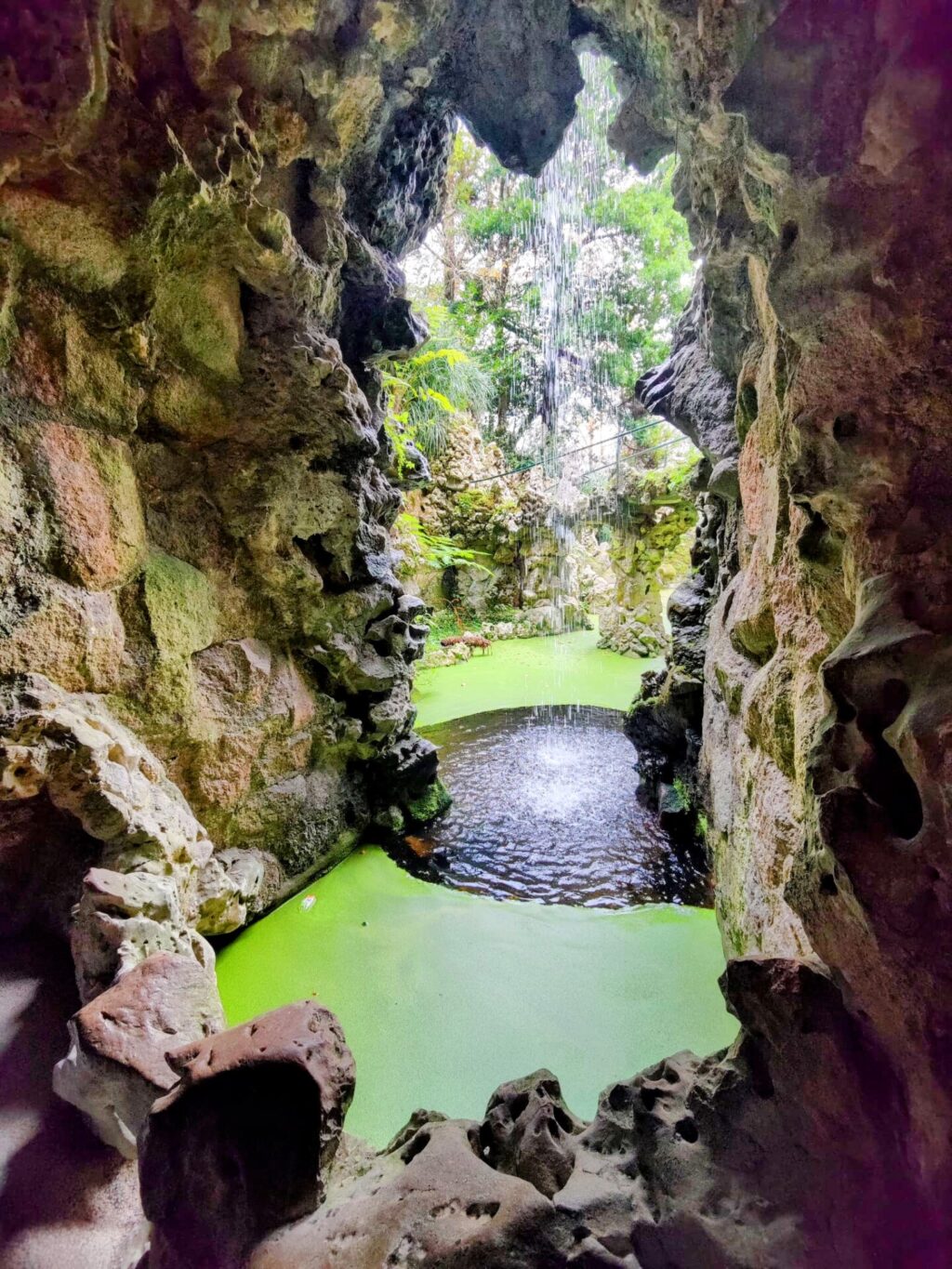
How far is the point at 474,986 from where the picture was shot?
281cm

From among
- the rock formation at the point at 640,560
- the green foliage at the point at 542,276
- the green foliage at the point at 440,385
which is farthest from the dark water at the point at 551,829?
the green foliage at the point at 542,276

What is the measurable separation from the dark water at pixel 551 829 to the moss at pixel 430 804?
80mm

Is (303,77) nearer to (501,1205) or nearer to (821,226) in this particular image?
(821,226)

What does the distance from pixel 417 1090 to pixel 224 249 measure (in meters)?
3.82

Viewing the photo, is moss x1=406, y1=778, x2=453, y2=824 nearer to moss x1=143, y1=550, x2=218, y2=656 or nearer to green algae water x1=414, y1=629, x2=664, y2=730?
green algae water x1=414, y1=629, x2=664, y2=730

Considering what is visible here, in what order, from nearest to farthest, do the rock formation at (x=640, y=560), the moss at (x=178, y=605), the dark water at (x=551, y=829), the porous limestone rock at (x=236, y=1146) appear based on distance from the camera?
the porous limestone rock at (x=236, y=1146), the moss at (x=178, y=605), the dark water at (x=551, y=829), the rock formation at (x=640, y=560)

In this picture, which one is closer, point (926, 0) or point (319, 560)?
point (926, 0)

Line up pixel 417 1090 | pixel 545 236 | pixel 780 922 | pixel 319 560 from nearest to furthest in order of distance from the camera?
pixel 780 922 < pixel 417 1090 < pixel 319 560 < pixel 545 236

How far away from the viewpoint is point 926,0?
1076mm

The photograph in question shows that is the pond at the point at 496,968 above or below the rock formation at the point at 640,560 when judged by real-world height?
below

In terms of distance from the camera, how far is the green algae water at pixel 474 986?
7.66 ft

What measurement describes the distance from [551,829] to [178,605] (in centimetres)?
308

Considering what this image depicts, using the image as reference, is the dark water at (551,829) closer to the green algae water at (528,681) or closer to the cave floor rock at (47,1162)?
the green algae water at (528,681)

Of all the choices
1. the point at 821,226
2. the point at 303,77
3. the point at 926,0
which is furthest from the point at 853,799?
the point at 303,77
